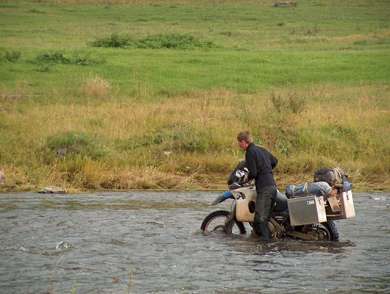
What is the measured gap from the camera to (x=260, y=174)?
45.7 feet

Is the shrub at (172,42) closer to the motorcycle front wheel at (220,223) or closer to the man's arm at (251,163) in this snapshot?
the motorcycle front wheel at (220,223)

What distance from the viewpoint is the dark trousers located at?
13.9 m

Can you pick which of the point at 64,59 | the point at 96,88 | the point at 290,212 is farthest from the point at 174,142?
the point at 64,59

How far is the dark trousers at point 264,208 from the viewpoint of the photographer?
13.9 m

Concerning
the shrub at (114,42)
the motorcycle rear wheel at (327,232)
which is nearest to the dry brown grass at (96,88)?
the shrub at (114,42)

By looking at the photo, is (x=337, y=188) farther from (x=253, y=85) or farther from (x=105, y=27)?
(x=105, y=27)

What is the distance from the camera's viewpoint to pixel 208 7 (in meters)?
54.4

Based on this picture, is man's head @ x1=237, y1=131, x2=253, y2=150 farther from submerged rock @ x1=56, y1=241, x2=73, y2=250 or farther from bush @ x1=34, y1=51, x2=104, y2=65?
bush @ x1=34, y1=51, x2=104, y2=65

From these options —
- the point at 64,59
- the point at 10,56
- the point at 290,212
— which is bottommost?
the point at 290,212

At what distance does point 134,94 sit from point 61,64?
16.5 feet

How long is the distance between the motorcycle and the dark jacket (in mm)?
173

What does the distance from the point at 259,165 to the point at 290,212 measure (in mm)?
815

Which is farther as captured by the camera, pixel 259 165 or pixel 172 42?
pixel 172 42

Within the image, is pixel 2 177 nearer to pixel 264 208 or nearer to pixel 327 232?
pixel 264 208
